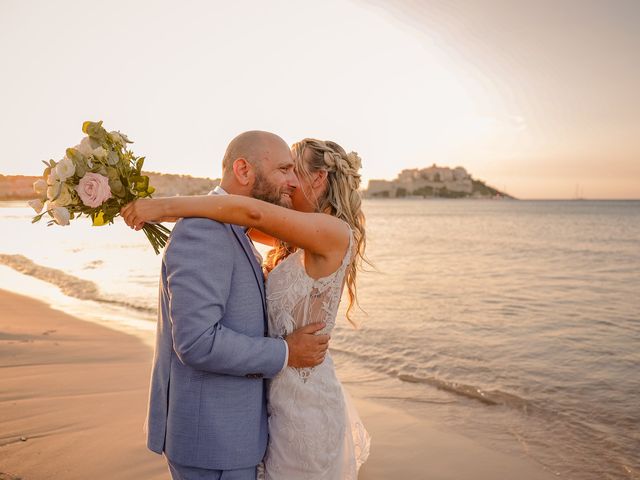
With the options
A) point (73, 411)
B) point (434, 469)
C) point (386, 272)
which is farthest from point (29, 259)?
point (434, 469)

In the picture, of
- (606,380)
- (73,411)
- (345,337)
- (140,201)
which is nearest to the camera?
(140,201)

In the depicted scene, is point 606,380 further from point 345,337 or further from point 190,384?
point 190,384

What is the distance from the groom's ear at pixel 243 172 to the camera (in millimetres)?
2537

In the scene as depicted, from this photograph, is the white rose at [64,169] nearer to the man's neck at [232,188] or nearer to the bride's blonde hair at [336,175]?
the man's neck at [232,188]

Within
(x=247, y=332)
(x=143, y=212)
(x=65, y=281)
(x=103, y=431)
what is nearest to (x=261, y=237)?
(x=143, y=212)

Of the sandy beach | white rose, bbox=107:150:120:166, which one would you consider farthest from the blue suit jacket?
the sandy beach

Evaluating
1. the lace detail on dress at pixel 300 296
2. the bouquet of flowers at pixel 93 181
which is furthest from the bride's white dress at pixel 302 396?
the bouquet of flowers at pixel 93 181

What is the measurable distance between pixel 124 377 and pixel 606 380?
266 inches

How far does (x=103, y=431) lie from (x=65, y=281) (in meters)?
11.4

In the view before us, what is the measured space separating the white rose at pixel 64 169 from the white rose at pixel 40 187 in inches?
5.7

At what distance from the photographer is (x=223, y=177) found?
260 centimetres

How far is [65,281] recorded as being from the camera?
15156mm

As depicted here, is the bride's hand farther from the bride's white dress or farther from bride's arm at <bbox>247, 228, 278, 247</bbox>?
bride's arm at <bbox>247, 228, 278, 247</bbox>

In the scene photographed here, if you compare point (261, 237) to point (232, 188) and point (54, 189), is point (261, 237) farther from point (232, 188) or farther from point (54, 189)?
point (54, 189)
